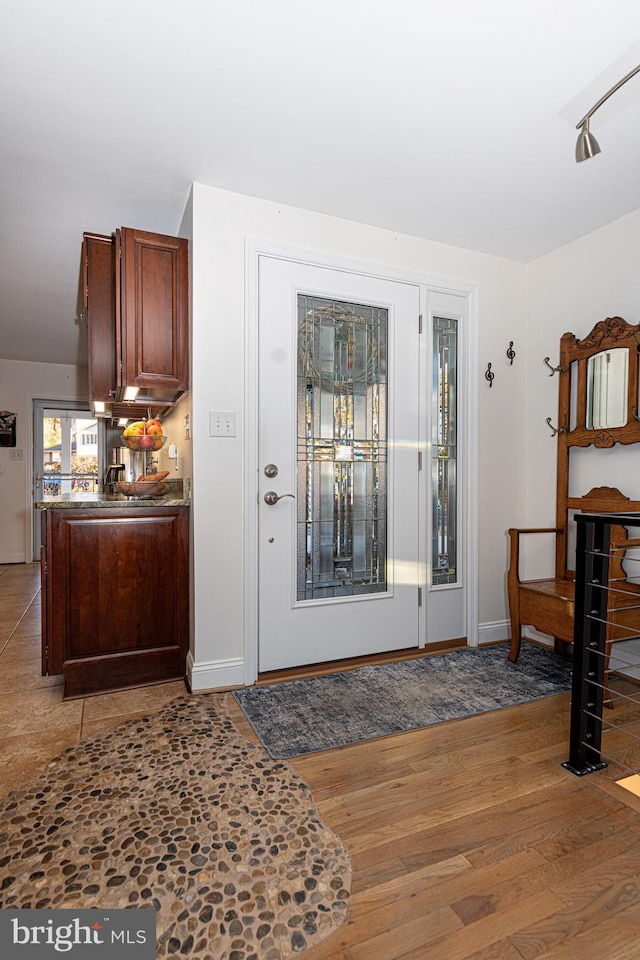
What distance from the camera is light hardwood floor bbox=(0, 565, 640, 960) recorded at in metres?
1.15

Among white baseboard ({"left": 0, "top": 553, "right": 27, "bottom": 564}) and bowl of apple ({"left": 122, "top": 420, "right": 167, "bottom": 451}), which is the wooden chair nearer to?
bowl of apple ({"left": 122, "top": 420, "right": 167, "bottom": 451})

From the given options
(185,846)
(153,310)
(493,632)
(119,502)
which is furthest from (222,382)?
(493,632)

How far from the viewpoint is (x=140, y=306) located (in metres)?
2.55

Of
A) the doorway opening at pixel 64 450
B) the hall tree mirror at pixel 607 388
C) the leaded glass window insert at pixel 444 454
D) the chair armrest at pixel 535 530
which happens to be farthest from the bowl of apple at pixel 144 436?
the doorway opening at pixel 64 450

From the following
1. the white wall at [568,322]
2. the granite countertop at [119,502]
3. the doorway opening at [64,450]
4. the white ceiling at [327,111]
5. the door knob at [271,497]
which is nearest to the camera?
the white ceiling at [327,111]

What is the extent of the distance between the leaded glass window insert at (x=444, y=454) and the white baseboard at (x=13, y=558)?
5.17 m

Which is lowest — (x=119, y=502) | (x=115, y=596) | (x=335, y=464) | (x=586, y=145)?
(x=115, y=596)

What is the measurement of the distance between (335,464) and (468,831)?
1.72 m

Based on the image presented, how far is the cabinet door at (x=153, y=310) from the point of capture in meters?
2.53

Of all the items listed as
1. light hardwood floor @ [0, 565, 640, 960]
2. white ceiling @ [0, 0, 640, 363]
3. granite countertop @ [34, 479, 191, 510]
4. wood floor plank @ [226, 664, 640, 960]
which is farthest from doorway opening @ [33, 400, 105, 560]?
wood floor plank @ [226, 664, 640, 960]

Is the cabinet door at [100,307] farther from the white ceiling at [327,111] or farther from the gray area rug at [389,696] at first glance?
the gray area rug at [389,696]

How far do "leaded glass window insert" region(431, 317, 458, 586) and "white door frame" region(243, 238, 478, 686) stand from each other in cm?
6

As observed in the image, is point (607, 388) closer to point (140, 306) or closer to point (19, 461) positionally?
point (140, 306)

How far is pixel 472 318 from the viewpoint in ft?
10.2
